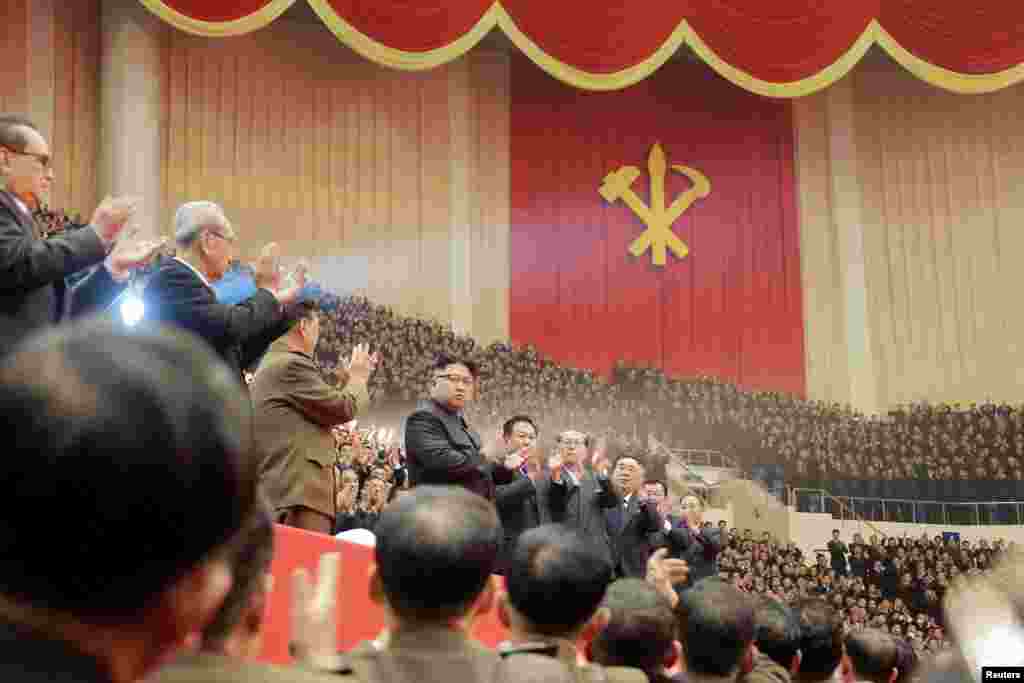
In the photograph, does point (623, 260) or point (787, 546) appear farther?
point (623, 260)

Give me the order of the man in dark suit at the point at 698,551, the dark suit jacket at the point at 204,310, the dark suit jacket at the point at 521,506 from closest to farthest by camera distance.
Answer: the dark suit jacket at the point at 204,310 < the dark suit jacket at the point at 521,506 < the man in dark suit at the point at 698,551

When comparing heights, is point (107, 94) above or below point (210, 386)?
above

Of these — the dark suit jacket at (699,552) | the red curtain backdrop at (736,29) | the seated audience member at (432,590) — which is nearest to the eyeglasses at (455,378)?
the dark suit jacket at (699,552)

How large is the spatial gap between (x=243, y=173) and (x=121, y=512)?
457 inches

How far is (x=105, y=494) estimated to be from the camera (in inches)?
25.5

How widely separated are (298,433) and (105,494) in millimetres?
2904

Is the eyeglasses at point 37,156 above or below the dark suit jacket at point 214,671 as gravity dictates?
above

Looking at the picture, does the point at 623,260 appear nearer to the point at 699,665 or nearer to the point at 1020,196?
the point at 1020,196

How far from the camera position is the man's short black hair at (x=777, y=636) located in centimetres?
266

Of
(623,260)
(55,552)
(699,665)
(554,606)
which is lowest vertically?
(699,665)

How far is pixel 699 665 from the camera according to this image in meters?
2.23

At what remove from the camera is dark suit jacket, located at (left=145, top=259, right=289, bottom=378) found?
3057 mm

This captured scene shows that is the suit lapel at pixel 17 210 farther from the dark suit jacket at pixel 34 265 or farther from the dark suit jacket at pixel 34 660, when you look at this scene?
the dark suit jacket at pixel 34 660

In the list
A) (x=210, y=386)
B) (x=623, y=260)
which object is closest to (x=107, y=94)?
(x=623, y=260)
